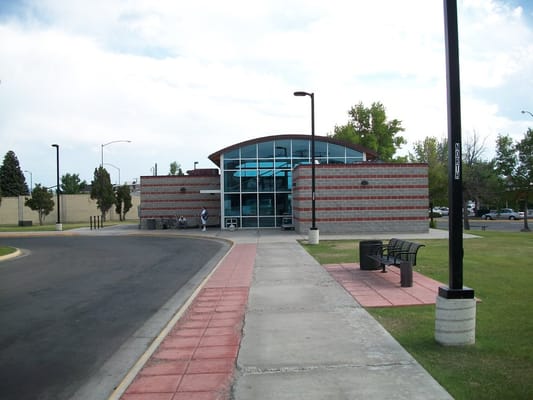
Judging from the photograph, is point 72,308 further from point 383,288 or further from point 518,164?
point 518,164

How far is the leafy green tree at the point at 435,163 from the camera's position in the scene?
41031 millimetres

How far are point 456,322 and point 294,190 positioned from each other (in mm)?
25874

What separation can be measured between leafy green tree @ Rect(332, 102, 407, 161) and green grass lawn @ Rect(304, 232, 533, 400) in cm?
5189

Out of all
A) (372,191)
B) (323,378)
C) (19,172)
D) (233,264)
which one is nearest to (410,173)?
(372,191)

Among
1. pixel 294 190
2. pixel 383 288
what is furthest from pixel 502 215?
pixel 383 288

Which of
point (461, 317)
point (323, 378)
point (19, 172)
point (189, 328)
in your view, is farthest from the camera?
point (19, 172)

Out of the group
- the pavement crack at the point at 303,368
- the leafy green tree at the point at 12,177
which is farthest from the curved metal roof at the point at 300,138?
the leafy green tree at the point at 12,177

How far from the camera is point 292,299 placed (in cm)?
948

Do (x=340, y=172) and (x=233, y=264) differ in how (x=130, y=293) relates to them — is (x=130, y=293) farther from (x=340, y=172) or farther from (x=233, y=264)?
(x=340, y=172)

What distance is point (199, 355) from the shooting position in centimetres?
616

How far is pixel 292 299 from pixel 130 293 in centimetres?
385

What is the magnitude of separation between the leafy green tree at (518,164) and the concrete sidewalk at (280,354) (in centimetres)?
3309

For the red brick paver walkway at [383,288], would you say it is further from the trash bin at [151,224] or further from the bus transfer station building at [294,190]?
the trash bin at [151,224]

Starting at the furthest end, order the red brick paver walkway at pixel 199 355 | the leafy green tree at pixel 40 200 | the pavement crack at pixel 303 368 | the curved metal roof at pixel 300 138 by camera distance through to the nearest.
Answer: the leafy green tree at pixel 40 200 < the curved metal roof at pixel 300 138 < the pavement crack at pixel 303 368 < the red brick paver walkway at pixel 199 355
